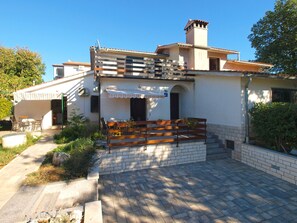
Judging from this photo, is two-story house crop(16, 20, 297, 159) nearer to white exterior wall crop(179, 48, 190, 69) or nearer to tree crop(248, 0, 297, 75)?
white exterior wall crop(179, 48, 190, 69)

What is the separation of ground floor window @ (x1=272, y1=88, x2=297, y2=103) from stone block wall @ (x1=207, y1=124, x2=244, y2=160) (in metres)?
4.60

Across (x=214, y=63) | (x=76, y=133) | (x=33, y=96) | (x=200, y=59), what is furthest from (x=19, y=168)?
(x=214, y=63)

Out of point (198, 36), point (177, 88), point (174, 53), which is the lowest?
point (177, 88)

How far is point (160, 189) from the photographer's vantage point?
7.97 m

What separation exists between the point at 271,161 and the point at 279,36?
40.3 feet

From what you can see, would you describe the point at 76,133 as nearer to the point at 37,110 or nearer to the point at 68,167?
the point at 68,167

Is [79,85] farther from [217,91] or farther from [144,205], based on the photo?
[144,205]

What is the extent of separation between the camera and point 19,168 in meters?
8.62

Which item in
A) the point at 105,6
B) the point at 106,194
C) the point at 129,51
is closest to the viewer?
the point at 106,194

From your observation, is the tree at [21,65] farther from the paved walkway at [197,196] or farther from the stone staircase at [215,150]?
the stone staircase at [215,150]

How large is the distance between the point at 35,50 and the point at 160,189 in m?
47.2

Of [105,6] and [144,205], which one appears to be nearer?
[144,205]

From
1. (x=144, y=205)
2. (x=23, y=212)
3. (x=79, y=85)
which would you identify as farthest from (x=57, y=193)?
(x=79, y=85)

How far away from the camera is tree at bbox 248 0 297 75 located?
47.8 ft
